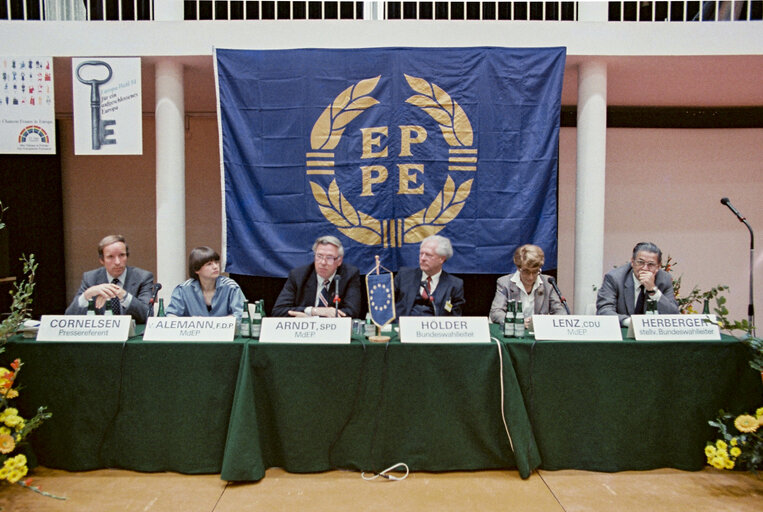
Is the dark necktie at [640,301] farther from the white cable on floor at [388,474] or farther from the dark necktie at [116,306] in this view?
the dark necktie at [116,306]

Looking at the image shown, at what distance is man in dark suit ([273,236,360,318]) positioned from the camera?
2.89m

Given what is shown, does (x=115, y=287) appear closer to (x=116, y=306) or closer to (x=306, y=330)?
(x=116, y=306)

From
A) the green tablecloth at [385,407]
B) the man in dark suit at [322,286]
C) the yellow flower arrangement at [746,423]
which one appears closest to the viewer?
the yellow flower arrangement at [746,423]

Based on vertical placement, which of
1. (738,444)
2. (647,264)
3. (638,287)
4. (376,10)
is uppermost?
(376,10)

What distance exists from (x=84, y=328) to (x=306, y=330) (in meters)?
0.99

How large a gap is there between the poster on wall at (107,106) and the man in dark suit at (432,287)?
2075 mm

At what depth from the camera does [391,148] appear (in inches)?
137

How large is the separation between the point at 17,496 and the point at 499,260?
289 centimetres

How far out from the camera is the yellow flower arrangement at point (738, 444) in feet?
7.00

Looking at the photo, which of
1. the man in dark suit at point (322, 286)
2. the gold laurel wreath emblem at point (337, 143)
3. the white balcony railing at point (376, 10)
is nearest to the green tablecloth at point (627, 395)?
the man in dark suit at point (322, 286)

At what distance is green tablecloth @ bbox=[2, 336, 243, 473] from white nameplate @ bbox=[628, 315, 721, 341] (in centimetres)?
178

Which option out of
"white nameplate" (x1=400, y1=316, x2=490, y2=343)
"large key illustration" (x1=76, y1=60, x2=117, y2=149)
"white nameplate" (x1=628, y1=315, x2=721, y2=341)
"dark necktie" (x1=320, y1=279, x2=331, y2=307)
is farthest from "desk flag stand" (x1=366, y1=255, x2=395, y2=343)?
"large key illustration" (x1=76, y1=60, x2=117, y2=149)

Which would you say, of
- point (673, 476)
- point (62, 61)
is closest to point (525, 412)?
point (673, 476)

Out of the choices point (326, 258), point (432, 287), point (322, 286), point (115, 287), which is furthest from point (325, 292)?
point (115, 287)
